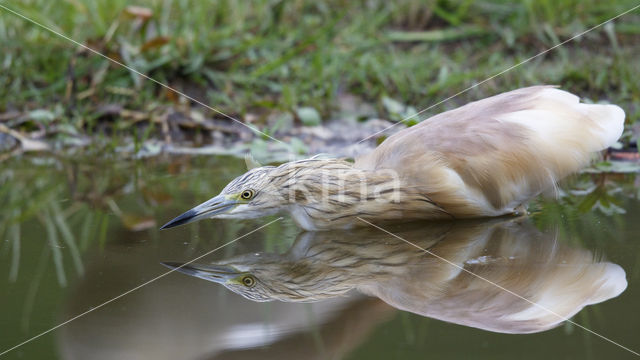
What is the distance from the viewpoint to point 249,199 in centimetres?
388

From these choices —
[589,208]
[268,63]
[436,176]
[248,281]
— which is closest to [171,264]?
[248,281]

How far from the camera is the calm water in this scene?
2477 mm

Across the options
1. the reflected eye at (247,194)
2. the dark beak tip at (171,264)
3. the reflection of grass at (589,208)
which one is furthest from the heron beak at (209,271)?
the reflection of grass at (589,208)

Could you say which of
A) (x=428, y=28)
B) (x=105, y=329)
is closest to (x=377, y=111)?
(x=428, y=28)

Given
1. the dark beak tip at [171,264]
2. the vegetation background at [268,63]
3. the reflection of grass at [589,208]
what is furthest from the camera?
the vegetation background at [268,63]

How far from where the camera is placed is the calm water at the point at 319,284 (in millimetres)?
2477

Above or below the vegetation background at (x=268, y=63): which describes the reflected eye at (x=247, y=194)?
below

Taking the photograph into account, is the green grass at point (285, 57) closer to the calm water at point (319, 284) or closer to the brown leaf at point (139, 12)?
the brown leaf at point (139, 12)

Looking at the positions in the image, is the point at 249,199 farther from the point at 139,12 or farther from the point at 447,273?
the point at 139,12

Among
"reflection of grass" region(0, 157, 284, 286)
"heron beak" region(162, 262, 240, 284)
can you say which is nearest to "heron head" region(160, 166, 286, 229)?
"reflection of grass" region(0, 157, 284, 286)

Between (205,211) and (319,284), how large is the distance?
→ 0.89m

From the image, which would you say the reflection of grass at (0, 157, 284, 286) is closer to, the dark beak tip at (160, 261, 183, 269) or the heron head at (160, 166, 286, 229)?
the heron head at (160, 166, 286, 229)

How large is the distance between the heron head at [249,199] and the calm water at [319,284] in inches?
4.0

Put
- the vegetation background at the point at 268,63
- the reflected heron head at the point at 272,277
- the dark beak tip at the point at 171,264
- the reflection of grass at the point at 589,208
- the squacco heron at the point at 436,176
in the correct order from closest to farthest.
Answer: the reflected heron head at the point at 272,277, the dark beak tip at the point at 171,264, the reflection of grass at the point at 589,208, the squacco heron at the point at 436,176, the vegetation background at the point at 268,63
